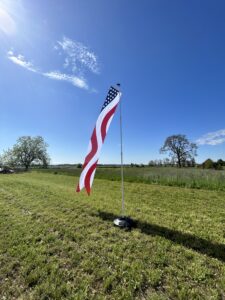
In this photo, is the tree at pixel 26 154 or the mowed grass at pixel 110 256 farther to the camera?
the tree at pixel 26 154

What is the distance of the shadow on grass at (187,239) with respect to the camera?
342 cm

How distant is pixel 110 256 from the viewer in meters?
3.36

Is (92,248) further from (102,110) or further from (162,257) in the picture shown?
(102,110)

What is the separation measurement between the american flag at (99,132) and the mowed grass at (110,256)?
141cm

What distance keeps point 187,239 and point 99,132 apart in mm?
3231

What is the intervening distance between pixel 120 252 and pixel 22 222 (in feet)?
10.5

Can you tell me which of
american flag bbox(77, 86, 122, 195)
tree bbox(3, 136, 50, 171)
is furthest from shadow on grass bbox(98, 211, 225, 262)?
tree bbox(3, 136, 50, 171)

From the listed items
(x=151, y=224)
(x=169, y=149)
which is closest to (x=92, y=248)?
(x=151, y=224)

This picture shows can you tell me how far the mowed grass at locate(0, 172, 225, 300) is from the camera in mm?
2553

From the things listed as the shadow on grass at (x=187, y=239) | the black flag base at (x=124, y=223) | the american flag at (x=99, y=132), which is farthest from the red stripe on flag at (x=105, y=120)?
the shadow on grass at (x=187, y=239)

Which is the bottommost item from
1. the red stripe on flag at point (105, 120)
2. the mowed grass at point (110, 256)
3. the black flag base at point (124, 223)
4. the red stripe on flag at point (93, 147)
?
the mowed grass at point (110, 256)

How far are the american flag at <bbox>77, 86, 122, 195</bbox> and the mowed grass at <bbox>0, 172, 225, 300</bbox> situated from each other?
1412 millimetres

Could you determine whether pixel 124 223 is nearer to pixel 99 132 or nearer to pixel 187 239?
pixel 187 239

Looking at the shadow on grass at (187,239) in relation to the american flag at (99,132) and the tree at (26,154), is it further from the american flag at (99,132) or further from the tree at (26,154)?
the tree at (26,154)
